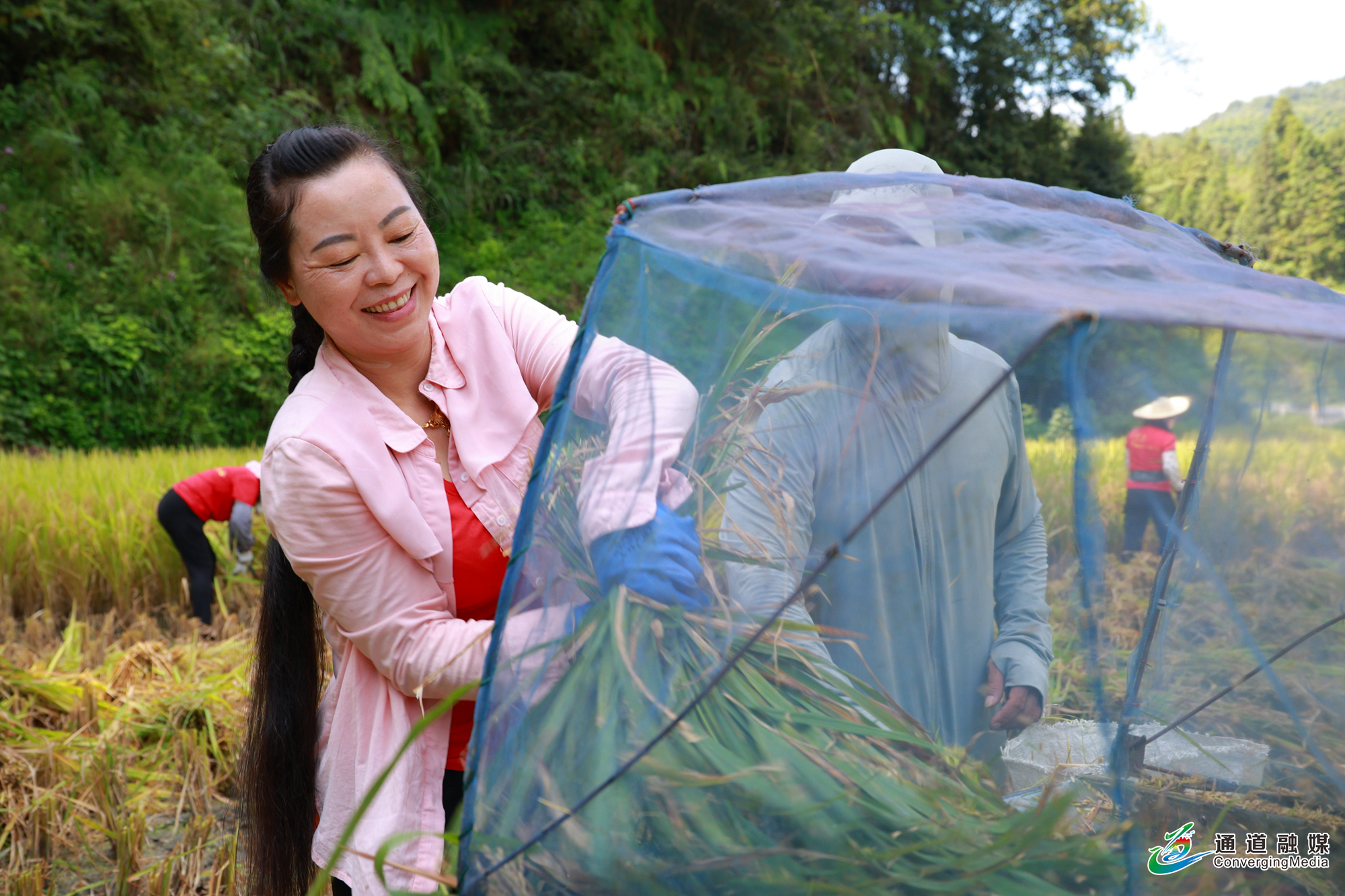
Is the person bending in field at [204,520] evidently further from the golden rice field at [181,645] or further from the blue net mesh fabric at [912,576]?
the blue net mesh fabric at [912,576]

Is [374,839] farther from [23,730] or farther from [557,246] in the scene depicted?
[557,246]

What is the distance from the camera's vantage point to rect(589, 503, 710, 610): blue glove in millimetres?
801

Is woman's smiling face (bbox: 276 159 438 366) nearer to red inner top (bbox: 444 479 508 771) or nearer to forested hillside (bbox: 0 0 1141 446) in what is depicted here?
red inner top (bbox: 444 479 508 771)

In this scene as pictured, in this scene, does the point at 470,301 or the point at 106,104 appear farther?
the point at 106,104

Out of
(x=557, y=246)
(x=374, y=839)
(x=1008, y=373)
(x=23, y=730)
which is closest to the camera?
(x=1008, y=373)

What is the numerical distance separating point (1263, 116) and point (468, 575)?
99.9 ft

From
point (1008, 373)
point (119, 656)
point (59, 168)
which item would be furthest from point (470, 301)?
Answer: point (59, 168)

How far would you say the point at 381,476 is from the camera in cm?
111

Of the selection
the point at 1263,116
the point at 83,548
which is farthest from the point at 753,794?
the point at 1263,116

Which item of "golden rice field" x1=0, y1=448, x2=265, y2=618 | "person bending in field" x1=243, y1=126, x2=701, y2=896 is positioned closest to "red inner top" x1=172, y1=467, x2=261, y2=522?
"golden rice field" x1=0, y1=448, x2=265, y2=618

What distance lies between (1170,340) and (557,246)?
9.91 meters

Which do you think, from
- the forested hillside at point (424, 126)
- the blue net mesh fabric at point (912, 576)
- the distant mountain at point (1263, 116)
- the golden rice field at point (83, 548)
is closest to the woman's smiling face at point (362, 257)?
the blue net mesh fabric at point (912, 576)

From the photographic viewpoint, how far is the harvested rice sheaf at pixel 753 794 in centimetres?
74

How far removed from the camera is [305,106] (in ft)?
29.9
